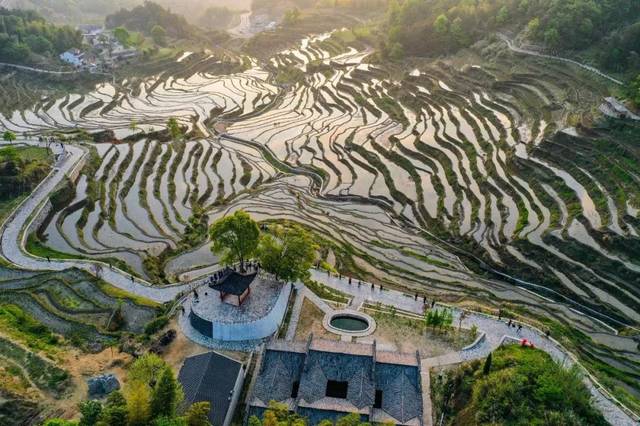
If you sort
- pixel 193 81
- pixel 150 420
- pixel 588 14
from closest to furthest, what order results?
pixel 150 420, pixel 588 14, pixel 193 81

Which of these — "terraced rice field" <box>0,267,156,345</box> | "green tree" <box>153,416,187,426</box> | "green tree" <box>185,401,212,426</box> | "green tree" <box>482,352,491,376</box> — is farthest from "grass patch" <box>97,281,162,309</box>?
"green tree" <box>482,352,491,376</box>

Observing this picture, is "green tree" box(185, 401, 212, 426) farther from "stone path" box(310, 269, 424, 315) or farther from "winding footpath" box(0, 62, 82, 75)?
"winding footpath" box(0, 62, 82, 75)

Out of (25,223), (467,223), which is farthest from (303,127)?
(25,223)

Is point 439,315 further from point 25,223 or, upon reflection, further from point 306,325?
point 25,223

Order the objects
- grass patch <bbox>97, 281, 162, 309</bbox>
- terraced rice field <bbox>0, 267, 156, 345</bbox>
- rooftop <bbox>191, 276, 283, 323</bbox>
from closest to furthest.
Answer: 1. rooftop <bbox>191, 276, 283, 323</bbox>
2. terraced rice field <bbox>0, 267, 156, 345</bbox>
3. grass patch <bbox>97, 281, 162, 309</bbox>

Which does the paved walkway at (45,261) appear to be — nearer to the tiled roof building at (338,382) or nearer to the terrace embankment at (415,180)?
the terrace embankment at (415,180)

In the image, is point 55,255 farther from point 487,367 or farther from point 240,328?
point 487,367

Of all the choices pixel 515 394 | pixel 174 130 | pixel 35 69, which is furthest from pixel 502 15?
pixel 35 69
